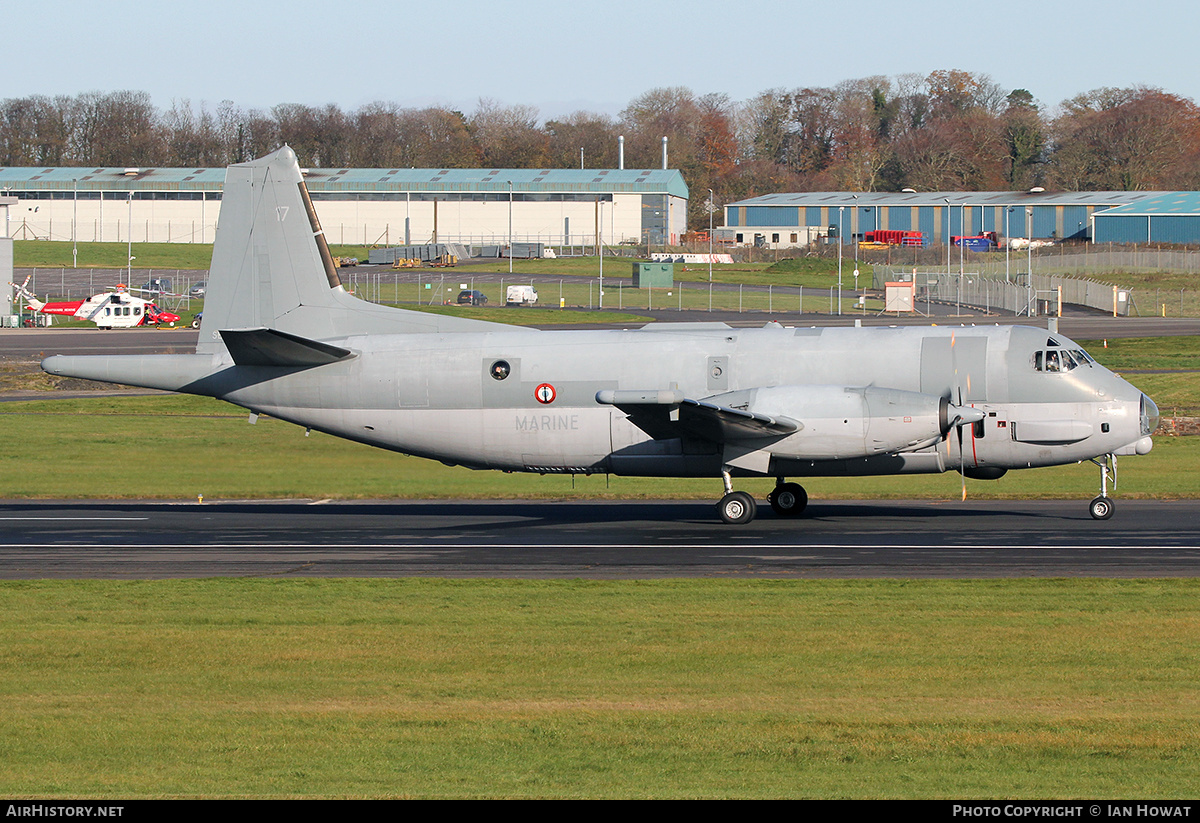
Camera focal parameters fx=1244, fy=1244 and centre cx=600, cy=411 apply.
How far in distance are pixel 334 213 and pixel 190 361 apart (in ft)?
435

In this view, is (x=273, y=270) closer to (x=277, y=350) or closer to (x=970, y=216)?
(x=277, y=350)

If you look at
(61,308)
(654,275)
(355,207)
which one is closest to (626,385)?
(61,308)

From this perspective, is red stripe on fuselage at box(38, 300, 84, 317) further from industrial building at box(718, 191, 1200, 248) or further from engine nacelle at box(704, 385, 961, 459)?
industrial building at box(718, 191, 1200, 248)

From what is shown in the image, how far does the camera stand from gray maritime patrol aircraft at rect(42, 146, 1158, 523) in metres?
24.4

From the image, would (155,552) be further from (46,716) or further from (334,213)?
(334,213)

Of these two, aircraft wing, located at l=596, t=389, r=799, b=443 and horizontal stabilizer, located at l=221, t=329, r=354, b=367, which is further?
horizontal stabilizer, located at l=221, t=329, r=354, b=367

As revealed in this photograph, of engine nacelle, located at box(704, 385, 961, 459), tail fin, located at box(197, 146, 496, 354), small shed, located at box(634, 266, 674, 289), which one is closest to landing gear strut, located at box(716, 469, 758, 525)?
engine nacelle, located at box(704, 385, 961, 459)

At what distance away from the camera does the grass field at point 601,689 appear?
1021 cm

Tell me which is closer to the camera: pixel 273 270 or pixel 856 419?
pixel 856 419

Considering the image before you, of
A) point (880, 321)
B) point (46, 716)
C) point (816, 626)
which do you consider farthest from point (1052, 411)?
point (880, 321)

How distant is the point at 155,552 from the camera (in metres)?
22.9

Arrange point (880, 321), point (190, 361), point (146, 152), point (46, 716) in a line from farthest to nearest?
1. point (146, 152)
2. point (880, 321)
3. point (190, 361)
4. point (46, 716)

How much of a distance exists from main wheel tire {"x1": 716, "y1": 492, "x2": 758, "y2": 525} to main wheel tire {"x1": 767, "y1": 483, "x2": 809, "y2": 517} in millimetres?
1719

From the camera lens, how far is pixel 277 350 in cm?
2645
